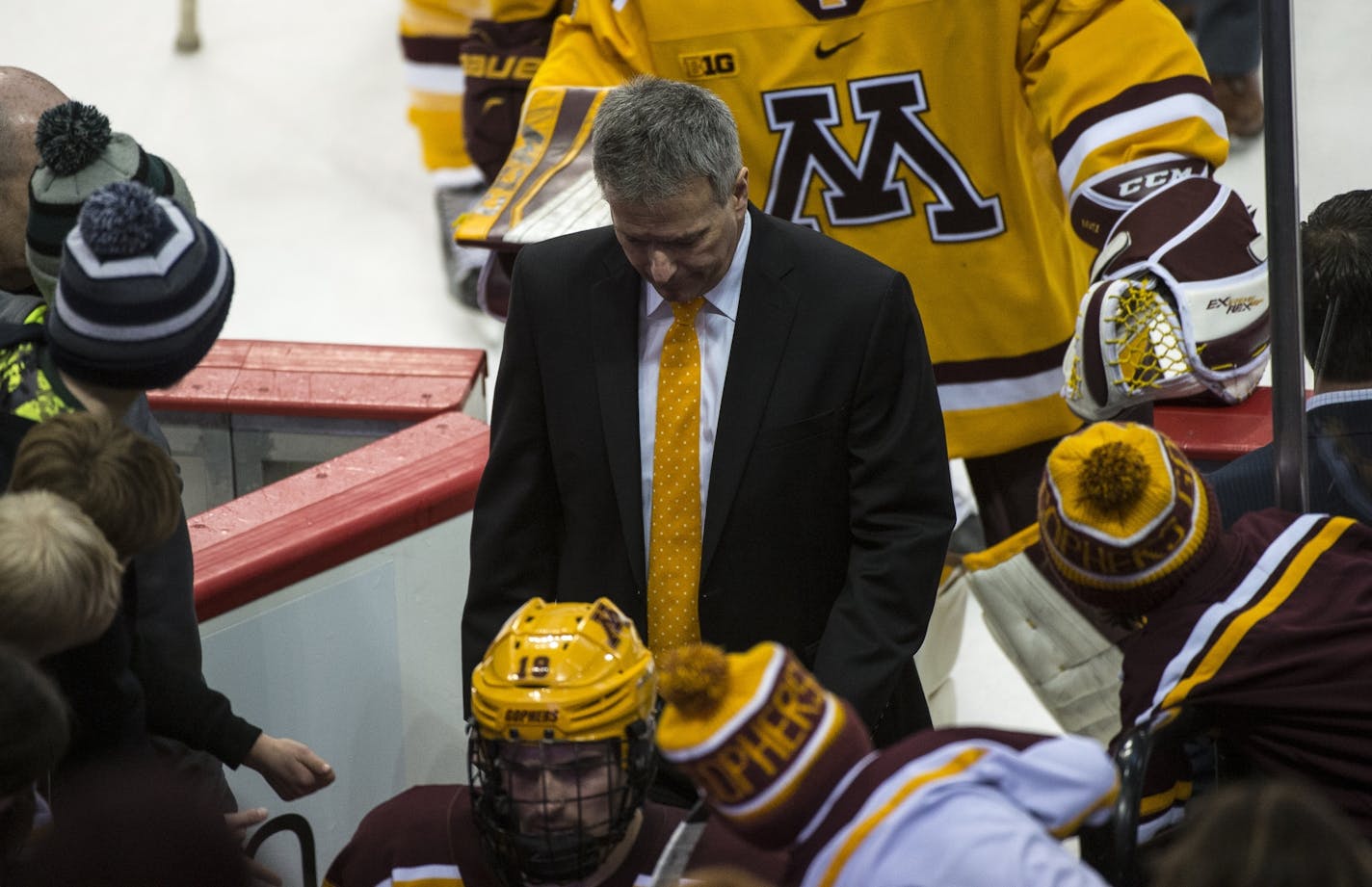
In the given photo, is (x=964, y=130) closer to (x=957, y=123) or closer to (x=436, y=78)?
(x=957, y=123)

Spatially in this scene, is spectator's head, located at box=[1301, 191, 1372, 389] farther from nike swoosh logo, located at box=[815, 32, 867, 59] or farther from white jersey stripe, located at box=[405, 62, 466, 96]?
white jersey stripe, located at box=[405, 62, 466, 96]

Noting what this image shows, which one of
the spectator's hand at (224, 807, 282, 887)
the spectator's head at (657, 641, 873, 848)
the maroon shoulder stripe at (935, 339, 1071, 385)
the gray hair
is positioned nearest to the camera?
the spectator's head at (657, 641, 873, 848)

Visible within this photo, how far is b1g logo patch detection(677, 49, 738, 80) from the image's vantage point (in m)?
2.89

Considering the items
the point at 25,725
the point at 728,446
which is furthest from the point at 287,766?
the point at 25,725

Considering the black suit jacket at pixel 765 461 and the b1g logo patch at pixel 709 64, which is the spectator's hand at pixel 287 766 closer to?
the black suit jacket at pixel 765 461

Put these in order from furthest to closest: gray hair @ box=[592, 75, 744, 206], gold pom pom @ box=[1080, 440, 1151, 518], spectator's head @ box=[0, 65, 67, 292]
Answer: spectator's head @ box=[0, 65, 67, 292], gray hair @ box=[592, 75, 744, 206], gold pom pom @ box=[1080, 440, 1151, 518]

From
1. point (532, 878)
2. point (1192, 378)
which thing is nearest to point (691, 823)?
point (532, 878)

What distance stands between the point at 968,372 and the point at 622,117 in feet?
3.38

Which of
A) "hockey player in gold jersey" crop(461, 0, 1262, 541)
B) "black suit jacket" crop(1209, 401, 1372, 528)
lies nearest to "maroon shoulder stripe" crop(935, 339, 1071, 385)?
"hockey player in gold jersey" crop(461, 0, 1262, 541)

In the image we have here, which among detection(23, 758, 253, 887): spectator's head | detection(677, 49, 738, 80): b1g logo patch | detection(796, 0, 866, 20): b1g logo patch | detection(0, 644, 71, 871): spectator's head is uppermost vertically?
detection(796, 0, 866, 20): b1g logo patch

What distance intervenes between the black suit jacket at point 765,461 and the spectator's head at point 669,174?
122 mm

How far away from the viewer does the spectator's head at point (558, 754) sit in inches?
74.7

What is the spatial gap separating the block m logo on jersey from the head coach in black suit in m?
0.53

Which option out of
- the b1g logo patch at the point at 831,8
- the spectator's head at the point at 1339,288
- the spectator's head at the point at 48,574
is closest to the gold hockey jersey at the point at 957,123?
the b1g logo patch at the point at 831,8
